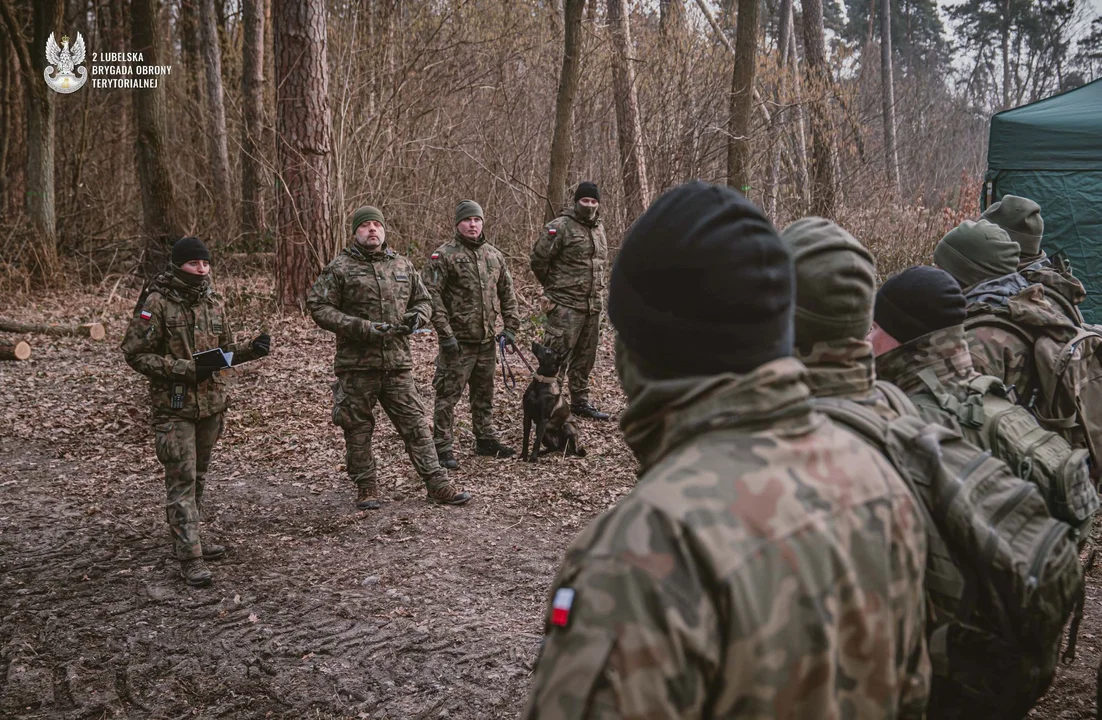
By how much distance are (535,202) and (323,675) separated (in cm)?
1109

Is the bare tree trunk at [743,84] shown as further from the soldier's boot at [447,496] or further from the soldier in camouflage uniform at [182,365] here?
the soldier in camouflage uniform at [182,365]

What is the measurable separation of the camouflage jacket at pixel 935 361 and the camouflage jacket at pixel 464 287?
501 cm

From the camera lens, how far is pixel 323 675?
4203 millimetres

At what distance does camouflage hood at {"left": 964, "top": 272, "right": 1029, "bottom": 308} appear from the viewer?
151 inches

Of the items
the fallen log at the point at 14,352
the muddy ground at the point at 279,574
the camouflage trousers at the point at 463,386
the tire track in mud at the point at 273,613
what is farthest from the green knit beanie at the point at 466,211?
the fallen log at the point at 14,352

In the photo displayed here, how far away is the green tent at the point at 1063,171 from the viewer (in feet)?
28.3

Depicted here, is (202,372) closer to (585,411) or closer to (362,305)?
(362,305)

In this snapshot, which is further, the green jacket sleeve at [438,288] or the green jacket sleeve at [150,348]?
the green jacket sleeve at [438,288]

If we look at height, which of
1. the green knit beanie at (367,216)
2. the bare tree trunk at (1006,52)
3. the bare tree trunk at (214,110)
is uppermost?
the bare tree trunk at (1006,52)

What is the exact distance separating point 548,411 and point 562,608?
6327 millimetres

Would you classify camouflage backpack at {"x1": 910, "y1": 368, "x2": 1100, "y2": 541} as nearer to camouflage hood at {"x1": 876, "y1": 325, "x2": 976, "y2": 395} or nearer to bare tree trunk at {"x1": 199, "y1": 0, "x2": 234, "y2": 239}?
camouflage hood at {"x1": 876, "y1": 325, "x2": 976, "y2": 395}

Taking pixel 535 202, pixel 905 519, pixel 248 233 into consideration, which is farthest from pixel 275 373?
pixel 905 519

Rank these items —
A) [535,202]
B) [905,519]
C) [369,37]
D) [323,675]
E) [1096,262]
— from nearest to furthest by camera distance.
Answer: [905,519], [323,675], [1096,262], [369,37], [535,202]

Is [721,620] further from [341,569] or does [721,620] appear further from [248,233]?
[248,233]
